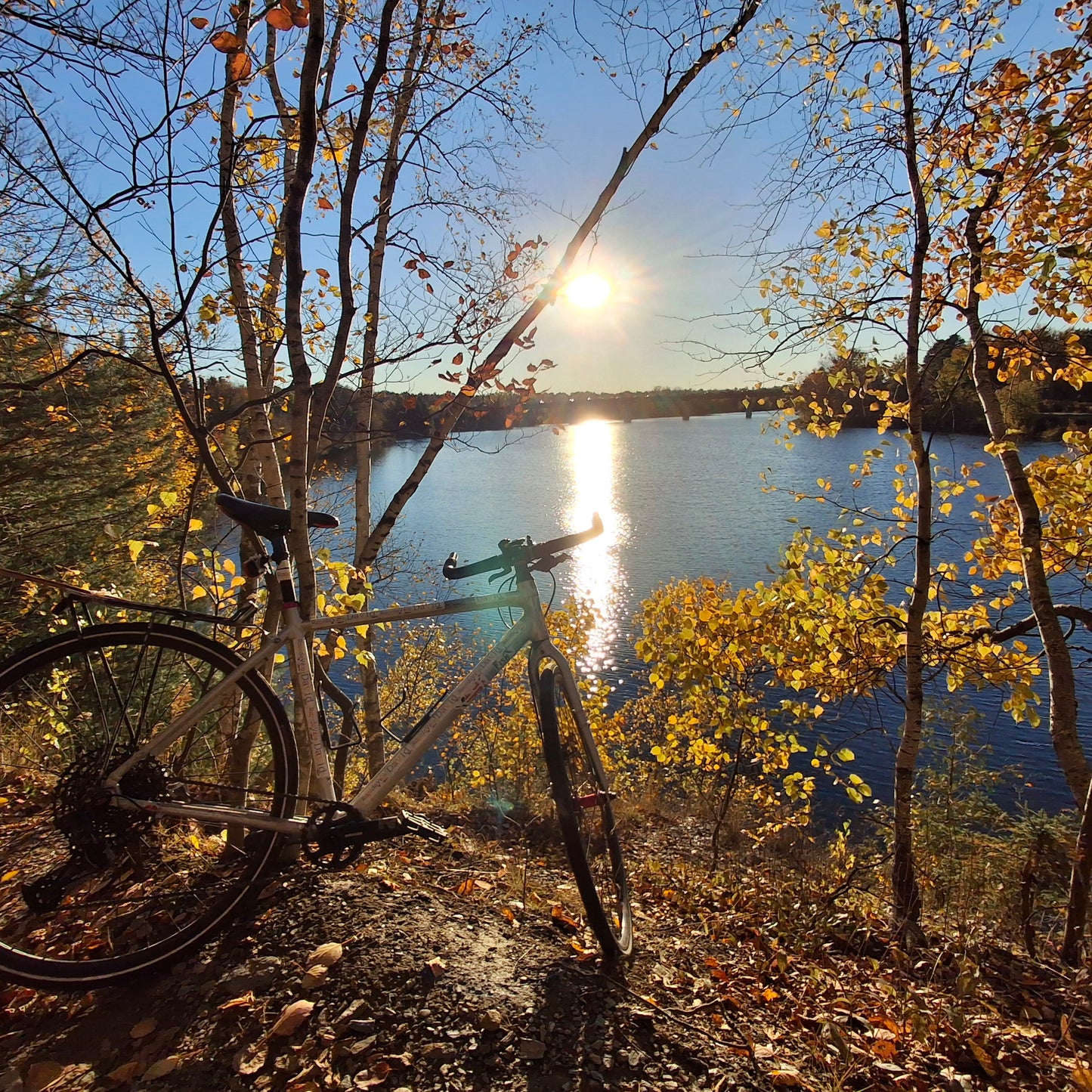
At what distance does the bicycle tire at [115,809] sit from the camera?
206 centimetres

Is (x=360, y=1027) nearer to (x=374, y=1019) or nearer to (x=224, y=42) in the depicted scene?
(x=374, y=1019)

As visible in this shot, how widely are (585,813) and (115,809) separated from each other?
1641 millimetres

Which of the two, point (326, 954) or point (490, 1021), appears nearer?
point (490, 1021)

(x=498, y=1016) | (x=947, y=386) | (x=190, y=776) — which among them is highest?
(x=947, y=386)

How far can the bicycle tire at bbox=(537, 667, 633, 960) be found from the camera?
231 cm

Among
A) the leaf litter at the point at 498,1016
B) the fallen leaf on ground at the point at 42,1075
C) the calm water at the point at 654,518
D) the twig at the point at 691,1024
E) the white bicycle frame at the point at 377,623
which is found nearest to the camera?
the fallen leaf on ground at the point at 42,1075

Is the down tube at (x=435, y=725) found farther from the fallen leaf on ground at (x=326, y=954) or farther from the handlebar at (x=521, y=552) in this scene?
the fallen leaf on ground at (x=326, y=954)

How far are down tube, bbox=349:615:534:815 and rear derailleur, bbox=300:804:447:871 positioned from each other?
55mm

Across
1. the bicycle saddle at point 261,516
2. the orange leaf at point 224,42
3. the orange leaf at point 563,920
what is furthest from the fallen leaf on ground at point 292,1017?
the orange leaf at point 224,42

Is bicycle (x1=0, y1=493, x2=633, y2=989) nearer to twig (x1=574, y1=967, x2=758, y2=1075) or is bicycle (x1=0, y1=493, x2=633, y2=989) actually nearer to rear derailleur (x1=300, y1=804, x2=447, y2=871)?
rear derailleur (x1=300, y1=804, x2=447, y2=871)

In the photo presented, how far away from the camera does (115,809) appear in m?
2.08

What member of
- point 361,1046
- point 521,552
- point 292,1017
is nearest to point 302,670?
point 521,552

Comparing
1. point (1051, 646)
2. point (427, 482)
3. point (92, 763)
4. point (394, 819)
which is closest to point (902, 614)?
point (1051, 646)

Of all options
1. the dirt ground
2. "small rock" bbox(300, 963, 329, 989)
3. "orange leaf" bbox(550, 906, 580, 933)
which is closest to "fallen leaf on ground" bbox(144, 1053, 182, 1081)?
the dirt ground
